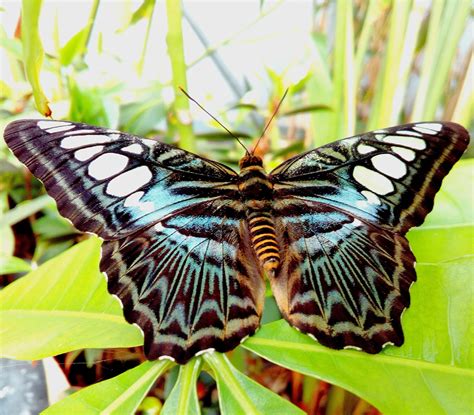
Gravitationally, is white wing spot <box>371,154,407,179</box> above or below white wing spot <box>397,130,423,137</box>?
below

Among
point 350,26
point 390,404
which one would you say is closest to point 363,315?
point 390,404

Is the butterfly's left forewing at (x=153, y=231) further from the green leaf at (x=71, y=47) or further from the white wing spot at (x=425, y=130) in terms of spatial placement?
the green leaf at (x=71, y=47)

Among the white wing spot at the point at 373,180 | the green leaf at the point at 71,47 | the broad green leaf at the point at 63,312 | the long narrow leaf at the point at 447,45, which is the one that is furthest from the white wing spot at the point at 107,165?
the long narrow leaf at the point at 447,45

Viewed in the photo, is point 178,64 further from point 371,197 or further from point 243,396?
point 243,396

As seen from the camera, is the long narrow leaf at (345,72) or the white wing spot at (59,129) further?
the long narrow leaf at (345,72)

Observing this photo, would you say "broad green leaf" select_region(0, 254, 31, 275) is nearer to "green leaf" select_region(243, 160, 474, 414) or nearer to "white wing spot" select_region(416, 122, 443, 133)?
"green leaf" select_region(243, 160, 474, 414)

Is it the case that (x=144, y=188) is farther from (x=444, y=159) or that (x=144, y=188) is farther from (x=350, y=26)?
(x=350, y=26)

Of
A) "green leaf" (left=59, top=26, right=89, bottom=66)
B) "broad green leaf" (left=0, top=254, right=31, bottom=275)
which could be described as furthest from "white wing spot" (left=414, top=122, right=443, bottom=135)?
"green leaf" (left=59, top=26, right=89, bottom=66)
